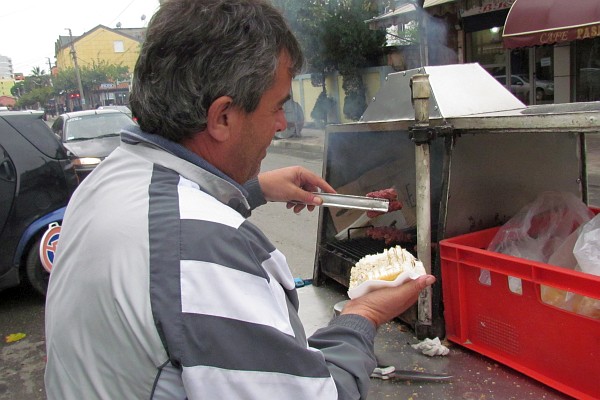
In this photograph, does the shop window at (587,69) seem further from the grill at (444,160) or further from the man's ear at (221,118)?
the man's ear at (221,118)

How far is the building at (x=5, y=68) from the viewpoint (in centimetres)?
10725

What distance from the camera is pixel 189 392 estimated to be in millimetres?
871

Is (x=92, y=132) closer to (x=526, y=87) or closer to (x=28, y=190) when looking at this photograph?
(x=28, y=190)

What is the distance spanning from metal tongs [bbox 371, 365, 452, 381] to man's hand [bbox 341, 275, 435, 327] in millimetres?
1137

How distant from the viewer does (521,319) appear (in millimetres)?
2379

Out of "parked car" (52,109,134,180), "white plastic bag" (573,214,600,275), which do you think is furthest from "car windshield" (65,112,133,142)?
"white plastic bag" (573,214,600,275)

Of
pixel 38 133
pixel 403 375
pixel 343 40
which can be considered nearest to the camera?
pixel 403 375

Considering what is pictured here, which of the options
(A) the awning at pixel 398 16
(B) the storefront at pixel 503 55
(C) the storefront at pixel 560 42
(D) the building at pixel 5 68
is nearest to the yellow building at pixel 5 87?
(D) the building at pixel 5 68

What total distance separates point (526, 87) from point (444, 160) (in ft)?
38.6

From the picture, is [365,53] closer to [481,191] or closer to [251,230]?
[481,191]

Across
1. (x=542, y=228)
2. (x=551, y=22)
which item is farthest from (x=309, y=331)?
(x=551, y=22)

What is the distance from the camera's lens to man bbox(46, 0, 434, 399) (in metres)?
0.89

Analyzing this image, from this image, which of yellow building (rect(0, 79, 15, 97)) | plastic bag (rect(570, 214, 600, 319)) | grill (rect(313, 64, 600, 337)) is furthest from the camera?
yellow building (rect(0, 79, 15, 97))

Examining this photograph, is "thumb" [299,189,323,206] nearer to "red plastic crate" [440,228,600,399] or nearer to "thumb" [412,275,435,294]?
"thumb" [412,275,435,294]
